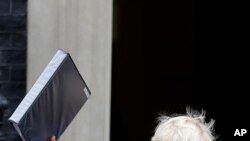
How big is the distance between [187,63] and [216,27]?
0.49 meters

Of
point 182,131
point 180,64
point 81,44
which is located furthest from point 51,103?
point 180,64

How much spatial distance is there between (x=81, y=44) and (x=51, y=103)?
2.60m

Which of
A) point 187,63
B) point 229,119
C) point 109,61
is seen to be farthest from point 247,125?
point 109,61

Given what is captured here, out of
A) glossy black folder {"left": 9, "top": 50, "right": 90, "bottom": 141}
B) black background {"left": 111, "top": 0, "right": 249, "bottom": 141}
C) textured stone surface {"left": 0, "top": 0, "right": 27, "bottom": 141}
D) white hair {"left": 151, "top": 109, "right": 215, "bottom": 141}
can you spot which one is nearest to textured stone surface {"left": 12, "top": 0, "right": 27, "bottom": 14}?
textured stone surface {"left": 0, "top": 0, "right": 27, "bottom": 141}

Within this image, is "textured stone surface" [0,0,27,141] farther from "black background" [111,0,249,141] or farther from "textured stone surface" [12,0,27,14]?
"black background" [111,0,249,141]

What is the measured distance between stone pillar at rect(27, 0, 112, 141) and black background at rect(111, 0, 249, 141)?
126 cm

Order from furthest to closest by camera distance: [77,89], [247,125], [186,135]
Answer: [247,125] → [77,89] → [186,135]

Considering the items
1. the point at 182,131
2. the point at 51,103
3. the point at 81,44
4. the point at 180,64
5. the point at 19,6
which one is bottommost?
the point at 182,131

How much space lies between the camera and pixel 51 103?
3605mm

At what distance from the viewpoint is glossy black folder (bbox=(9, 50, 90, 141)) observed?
11.4 feet

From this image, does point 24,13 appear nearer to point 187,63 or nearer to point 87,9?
point 87,9

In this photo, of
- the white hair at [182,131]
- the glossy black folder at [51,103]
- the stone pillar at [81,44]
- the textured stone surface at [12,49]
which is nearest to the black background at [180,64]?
the stone pillar at [81,44]

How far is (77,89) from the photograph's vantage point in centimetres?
389

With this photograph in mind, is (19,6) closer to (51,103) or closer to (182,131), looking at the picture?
(51,103)
